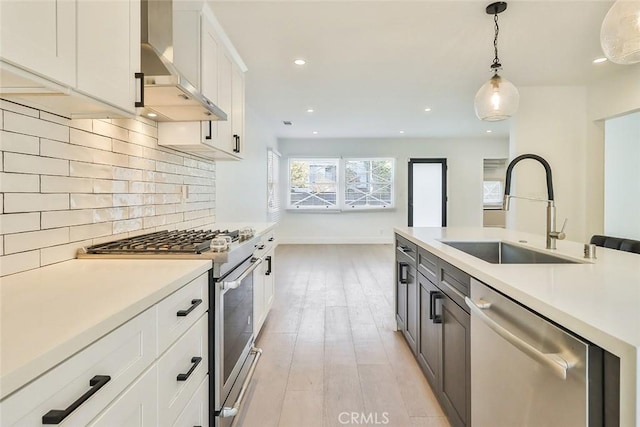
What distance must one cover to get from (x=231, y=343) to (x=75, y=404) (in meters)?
1.08

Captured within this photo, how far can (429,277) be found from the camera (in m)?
1.93

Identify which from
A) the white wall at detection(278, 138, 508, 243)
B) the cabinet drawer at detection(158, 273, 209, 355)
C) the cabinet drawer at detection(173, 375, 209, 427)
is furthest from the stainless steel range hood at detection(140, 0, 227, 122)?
the white wall at detection(278, 138, 508, 243)

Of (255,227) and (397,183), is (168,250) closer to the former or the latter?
(255,227)

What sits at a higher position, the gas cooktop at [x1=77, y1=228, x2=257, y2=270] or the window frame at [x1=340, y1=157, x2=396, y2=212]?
the window frame at [x1=340, y1=157, x2=396, y2=212]

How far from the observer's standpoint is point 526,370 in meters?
0.98

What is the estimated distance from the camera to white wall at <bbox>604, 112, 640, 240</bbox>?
435cm

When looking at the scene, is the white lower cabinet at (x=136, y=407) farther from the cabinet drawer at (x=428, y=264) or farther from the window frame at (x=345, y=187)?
the window frame at (x=345, y=187)

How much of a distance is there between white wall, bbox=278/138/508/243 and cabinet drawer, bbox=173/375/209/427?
687 cm

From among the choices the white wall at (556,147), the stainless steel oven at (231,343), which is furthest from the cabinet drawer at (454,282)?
the white wall at (556,147)

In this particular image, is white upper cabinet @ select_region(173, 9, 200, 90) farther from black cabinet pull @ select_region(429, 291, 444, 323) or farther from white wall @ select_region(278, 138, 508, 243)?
white wall @ select_region(278, 138, 508, 243)

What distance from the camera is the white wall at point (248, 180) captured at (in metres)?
3.80

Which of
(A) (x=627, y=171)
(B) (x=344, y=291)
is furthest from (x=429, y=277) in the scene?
(A) (x=627, y=171)

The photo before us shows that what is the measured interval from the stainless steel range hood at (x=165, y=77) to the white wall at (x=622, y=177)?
5.22m

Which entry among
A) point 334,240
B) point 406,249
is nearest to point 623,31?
point 406,249
